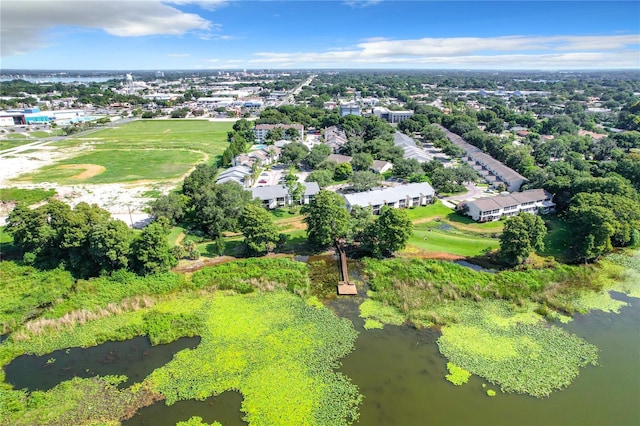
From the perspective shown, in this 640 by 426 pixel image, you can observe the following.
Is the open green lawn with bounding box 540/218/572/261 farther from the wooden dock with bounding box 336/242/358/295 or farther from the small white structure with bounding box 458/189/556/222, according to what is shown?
the wooden dock with bounding box 336/242/358/295

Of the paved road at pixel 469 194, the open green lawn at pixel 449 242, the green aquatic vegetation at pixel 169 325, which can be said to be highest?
the paved road at pixel 469 194

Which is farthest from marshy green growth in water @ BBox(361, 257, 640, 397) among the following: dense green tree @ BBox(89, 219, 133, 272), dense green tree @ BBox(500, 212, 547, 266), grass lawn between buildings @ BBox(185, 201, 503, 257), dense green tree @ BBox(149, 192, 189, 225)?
dense green tree @ BBox(149, 192, 189, 225)

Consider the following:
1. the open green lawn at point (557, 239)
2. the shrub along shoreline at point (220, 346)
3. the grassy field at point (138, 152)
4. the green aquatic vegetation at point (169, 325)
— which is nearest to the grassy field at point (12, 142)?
the grassy field at point (138, 152)

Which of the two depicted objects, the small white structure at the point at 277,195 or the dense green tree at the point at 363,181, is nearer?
the small white structure at the point at 277,195

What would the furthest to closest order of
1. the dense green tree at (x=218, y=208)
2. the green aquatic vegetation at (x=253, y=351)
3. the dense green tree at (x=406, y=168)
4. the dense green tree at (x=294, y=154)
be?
the dense green tree at (x=294, y=154) → the dense green tree at (x=406, y=168) → the dense green tree at (x=218, y=208) → the green aquatic vegetation at (x=253, y=351)

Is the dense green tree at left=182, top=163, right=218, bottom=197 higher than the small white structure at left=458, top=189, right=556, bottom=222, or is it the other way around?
the dense green tree at left=182, top=163, right=218, bottom=197

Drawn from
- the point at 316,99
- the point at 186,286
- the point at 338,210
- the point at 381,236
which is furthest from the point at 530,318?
the point at 316,99

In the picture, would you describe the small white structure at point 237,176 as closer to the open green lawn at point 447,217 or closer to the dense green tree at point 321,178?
the dense green tree at point 321,178

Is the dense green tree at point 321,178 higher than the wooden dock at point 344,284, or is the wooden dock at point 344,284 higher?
the dense green tree at point 321,178

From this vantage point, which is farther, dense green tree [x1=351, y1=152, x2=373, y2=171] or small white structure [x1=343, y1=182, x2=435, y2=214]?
dense green tree [x1=351, y1=152, x2=373, y2=171]
